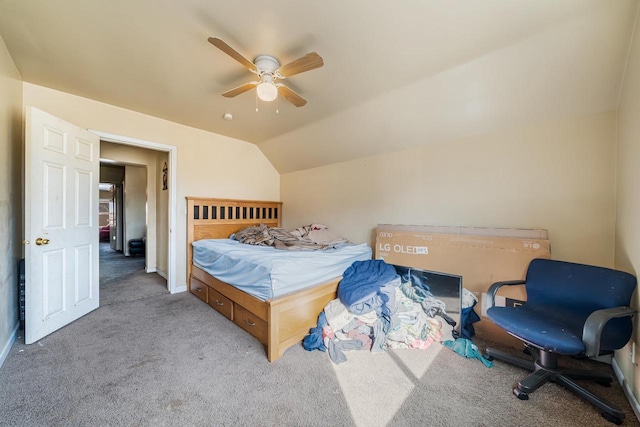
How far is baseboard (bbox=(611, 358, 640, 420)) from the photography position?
1.43 meters

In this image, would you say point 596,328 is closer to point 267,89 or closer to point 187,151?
point 267,89

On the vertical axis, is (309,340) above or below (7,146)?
below

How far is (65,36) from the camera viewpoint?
1854 millimetres

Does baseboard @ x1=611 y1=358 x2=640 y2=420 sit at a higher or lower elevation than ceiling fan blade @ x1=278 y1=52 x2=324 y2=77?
lower

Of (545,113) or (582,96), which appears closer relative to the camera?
(582,96)

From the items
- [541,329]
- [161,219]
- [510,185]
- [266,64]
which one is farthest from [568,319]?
[161,219]

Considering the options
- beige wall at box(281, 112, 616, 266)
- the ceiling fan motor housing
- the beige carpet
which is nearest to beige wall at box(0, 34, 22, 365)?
the beige carpet

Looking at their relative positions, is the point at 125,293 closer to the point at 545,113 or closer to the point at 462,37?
the point at 462,37

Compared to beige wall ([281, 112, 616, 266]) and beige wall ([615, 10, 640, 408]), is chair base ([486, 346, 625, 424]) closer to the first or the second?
beige wall ([615, 10, 640, 408])

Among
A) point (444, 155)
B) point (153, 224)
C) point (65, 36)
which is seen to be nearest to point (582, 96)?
point (444, 155)

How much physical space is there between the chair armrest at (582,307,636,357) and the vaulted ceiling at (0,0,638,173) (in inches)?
66.8

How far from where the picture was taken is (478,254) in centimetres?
246

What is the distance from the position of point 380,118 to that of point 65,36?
2906mm

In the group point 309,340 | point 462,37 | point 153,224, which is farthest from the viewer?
point 153,224
